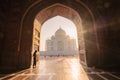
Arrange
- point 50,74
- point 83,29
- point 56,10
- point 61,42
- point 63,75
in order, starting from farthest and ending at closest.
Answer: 1. point 61,42
2. point 56,10
3. point 83,29
4. point 50,74
5. point 63,75

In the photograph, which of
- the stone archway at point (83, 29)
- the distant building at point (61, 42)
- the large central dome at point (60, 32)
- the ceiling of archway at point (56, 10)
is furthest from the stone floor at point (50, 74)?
the large central dome at point (60, 32)

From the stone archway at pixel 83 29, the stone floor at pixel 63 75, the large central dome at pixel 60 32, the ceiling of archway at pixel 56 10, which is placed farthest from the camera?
the large central dome at pixel 60 32

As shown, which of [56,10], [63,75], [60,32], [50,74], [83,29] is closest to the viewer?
[63,75]

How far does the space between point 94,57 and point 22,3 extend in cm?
683

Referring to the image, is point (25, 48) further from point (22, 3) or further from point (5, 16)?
point (22, 3)

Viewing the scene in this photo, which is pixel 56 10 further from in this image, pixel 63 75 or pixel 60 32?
pixel 60 32

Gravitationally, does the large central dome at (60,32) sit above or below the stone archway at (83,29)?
above

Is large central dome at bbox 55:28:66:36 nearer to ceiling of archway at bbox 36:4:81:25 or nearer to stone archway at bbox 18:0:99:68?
ceiling of archway at bbox 36:4:81:25

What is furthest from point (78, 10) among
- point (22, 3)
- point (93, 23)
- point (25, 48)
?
point (25, 48)

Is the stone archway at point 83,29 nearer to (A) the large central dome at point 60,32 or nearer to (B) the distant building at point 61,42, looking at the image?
(B) the distant building at point 61,42

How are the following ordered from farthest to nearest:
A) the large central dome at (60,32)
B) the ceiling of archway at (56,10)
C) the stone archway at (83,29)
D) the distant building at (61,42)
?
the large central dome at (60,32) < the distant building at (61,42) < the ceiling of archway at (56,10) < the stone archway at (83,29)

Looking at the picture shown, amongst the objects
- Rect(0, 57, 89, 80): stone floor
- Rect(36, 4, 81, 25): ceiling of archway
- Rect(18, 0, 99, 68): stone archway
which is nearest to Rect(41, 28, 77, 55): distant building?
Rect(36, 4, 81, 25): ceiling of archway

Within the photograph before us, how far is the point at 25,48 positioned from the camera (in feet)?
26.8

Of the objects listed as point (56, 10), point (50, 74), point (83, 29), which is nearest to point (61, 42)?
point (56, 10)
